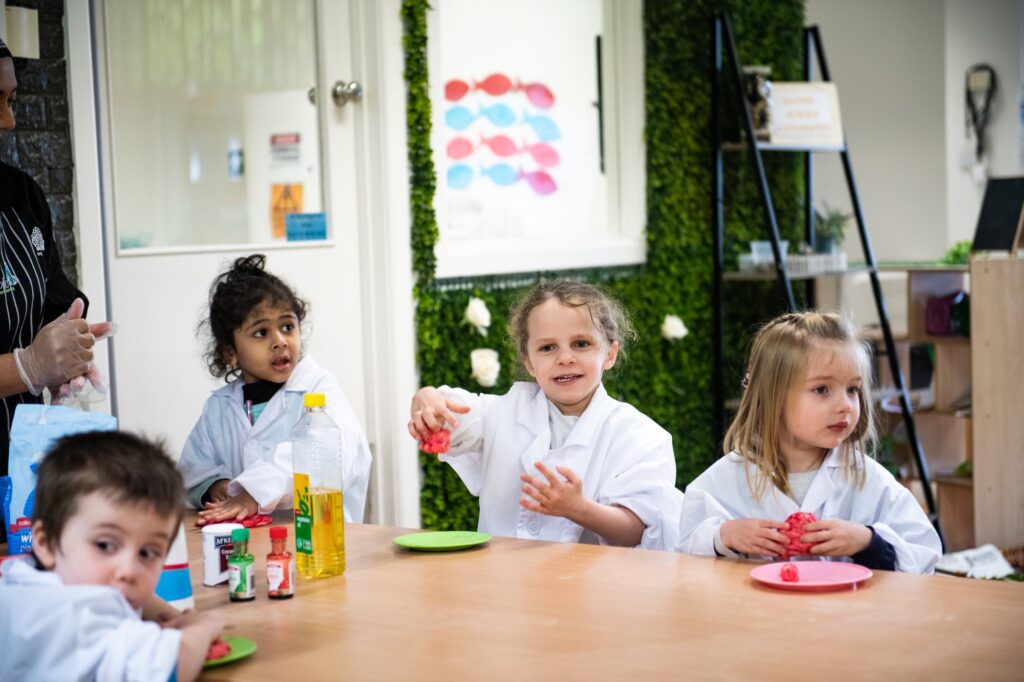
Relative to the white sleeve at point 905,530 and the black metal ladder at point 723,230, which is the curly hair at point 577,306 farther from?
the black metal ladder at point 723,230

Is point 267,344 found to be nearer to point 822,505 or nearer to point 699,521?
point 699,521

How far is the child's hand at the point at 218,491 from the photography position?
253 cm

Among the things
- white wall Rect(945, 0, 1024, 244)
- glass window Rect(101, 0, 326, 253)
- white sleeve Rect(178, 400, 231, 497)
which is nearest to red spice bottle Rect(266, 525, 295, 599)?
white sleeve Rect(178, 400, 231, 497)

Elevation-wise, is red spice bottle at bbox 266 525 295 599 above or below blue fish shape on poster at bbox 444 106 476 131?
below

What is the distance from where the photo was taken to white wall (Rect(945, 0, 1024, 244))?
6.48 metres

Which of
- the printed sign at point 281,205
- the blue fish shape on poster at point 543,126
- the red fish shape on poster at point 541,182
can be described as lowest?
the printed sign at point 281,205

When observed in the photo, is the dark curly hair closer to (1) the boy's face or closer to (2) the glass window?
(2) the glass window

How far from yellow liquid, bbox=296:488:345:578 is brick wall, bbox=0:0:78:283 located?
157cm

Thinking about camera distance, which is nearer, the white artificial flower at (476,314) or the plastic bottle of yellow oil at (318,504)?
the plastic bottle of yellow oil at (318,504)

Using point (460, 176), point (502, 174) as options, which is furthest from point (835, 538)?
point (502, 174)

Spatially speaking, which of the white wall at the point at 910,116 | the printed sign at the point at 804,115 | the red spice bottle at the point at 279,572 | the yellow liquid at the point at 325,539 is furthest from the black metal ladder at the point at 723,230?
the red spice bottle at the point at 279,572

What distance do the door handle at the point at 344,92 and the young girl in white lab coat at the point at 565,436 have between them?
1.47 m

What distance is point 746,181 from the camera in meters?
5.53

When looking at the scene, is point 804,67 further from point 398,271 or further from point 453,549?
point 453,549
